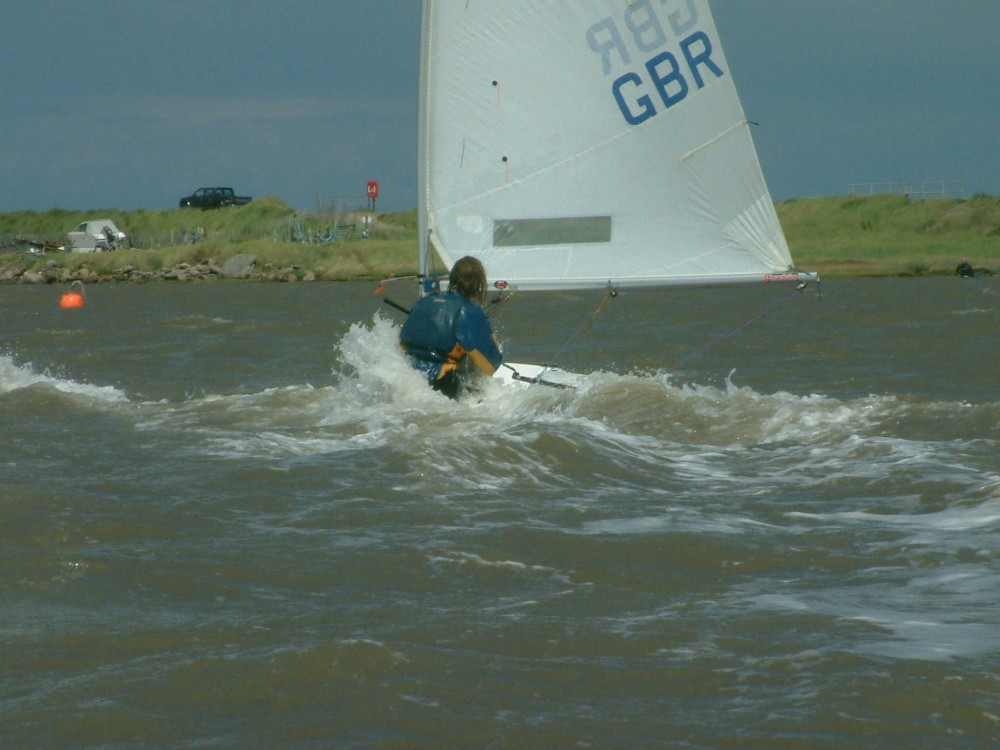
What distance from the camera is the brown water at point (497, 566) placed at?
3096mm

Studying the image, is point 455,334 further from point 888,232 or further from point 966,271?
point 888,232

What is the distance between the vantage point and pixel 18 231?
2448 inches

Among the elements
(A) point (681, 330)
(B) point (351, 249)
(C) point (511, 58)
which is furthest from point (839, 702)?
(B) point (351, 249)

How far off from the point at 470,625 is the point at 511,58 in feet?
17.6

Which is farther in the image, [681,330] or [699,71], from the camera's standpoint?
[681,330]

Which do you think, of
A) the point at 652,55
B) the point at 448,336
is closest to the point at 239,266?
the point at 652,55

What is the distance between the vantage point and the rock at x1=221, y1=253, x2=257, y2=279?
137 feet

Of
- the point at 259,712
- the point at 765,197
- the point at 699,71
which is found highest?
the point at 699,71

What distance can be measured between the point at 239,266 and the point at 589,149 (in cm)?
3502

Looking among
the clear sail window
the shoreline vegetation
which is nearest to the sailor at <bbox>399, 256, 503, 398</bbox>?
the clear sail window

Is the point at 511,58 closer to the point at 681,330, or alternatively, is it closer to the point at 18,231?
→ the point at 681,330

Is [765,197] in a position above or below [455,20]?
below

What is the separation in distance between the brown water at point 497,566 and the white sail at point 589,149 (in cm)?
85

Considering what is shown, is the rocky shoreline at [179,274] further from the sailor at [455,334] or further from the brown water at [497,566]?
the sailor at [455,334]
